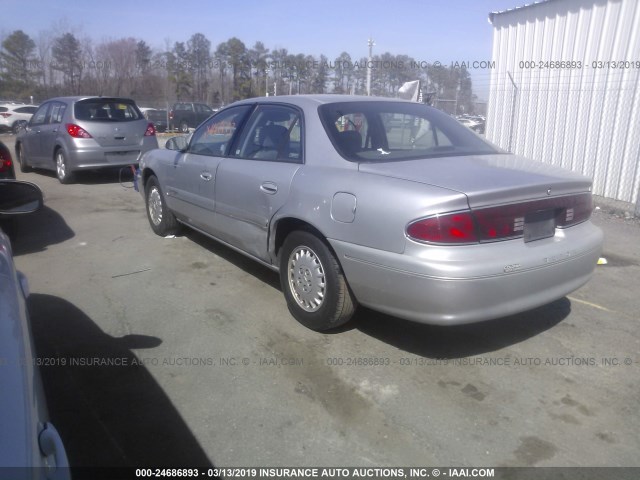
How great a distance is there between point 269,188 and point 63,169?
7543mm

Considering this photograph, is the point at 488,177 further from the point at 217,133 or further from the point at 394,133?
the point at 217,133

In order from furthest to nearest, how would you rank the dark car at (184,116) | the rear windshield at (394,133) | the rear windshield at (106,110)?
1. the dark car at (184,116)
2. the rear windshield at (106,110)
3. the rear windshield at (394,133)

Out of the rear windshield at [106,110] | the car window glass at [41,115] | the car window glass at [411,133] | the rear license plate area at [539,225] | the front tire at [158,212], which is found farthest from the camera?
the car window glass at [41,115]

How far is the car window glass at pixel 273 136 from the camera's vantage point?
3984 mm

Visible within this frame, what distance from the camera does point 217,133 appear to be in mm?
4980

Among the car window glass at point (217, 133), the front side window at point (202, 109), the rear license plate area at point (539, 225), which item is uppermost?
the front side window at point (202, 109)

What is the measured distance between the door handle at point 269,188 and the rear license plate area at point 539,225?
5.78ft

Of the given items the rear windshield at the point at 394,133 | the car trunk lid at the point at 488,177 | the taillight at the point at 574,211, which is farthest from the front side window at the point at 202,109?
the taillight at the point at 574,211

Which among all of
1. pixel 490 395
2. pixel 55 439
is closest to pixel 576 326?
pixel 490 395

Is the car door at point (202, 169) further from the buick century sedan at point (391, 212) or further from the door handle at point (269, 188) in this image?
the door handle at point (269, 188)

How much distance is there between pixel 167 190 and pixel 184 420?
134 inches

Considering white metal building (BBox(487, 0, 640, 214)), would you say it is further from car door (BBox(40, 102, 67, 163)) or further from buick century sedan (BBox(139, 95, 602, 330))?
Answer: car door (BBox(40, 102, 67, 163))

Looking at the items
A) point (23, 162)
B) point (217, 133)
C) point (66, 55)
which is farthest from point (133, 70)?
point (217, 133)

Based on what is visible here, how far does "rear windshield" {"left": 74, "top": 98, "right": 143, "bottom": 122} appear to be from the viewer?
9.70m
